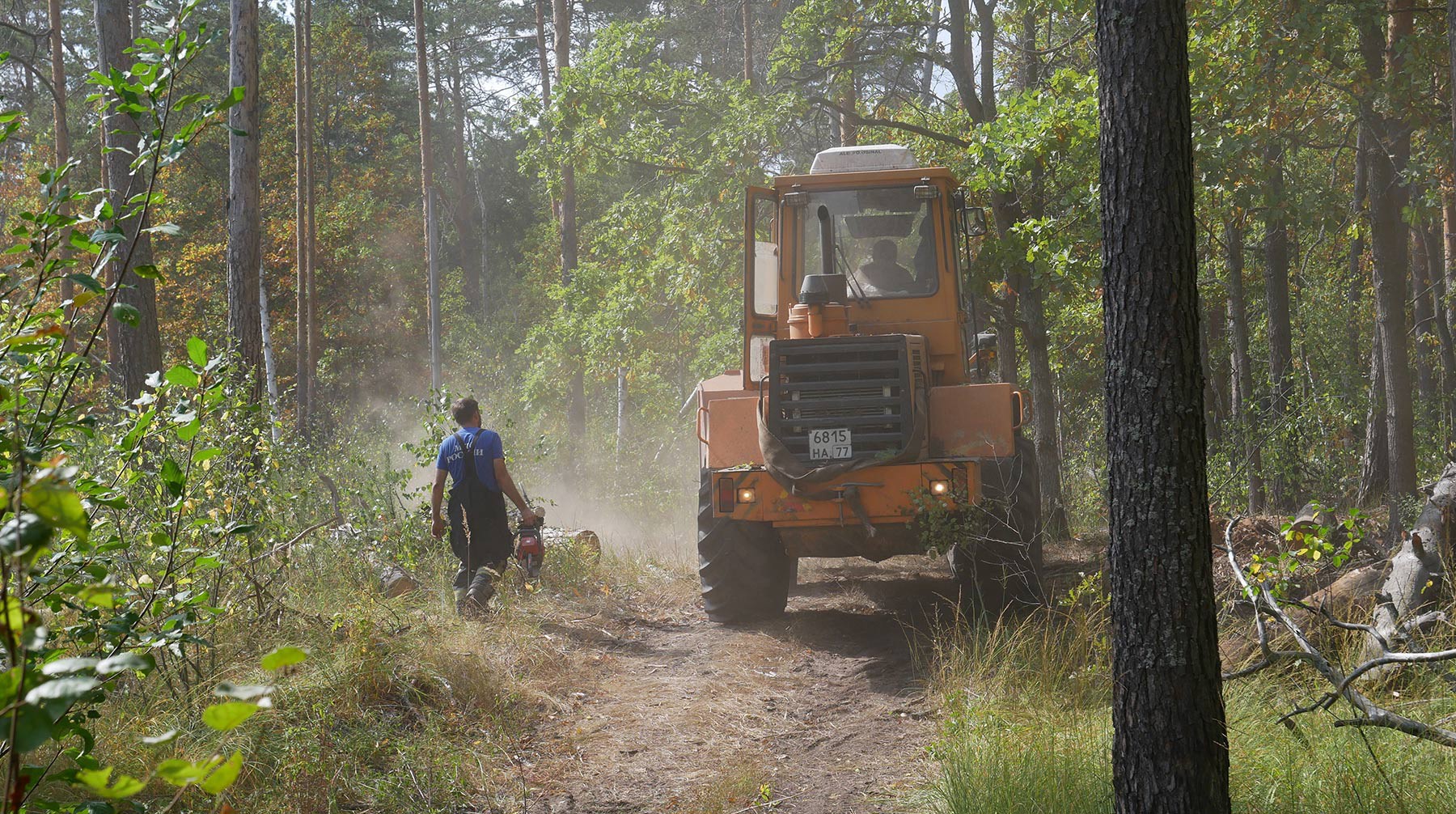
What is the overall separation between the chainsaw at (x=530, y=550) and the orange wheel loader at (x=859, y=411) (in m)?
1.23

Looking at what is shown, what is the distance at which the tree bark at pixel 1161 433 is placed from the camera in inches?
139

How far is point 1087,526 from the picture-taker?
1438cm

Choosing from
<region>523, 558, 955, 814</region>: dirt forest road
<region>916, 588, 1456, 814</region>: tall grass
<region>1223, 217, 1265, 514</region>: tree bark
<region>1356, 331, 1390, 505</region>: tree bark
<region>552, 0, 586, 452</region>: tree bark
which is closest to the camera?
<region>916, 588, 1456, 814</region>: tall grass

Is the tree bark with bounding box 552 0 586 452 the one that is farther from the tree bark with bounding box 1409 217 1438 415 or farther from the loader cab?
the tree bark with bounding box 1409 217 1438 415

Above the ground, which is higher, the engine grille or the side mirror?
the side mirror

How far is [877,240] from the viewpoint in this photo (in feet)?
30.2

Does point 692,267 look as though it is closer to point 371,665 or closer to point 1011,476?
point 1011,476

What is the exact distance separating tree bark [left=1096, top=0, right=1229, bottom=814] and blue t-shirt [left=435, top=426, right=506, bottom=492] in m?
5.62

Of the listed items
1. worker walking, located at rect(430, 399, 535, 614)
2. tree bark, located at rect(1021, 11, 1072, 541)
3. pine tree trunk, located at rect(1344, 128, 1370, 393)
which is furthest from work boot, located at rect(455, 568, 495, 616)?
pine tree trunk, located at rect(1344, 128, 1370, 393)

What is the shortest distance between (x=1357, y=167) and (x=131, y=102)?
45.3 feet

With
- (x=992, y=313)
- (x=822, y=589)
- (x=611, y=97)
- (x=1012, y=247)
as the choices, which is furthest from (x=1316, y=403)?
(x=611, y=97)

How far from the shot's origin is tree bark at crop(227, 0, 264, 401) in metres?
10.5

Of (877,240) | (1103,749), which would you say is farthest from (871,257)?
(1103,749)

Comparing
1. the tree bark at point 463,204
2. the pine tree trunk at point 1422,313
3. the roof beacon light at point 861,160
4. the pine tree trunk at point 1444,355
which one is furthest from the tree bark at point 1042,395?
the tree bark at point 463,204
